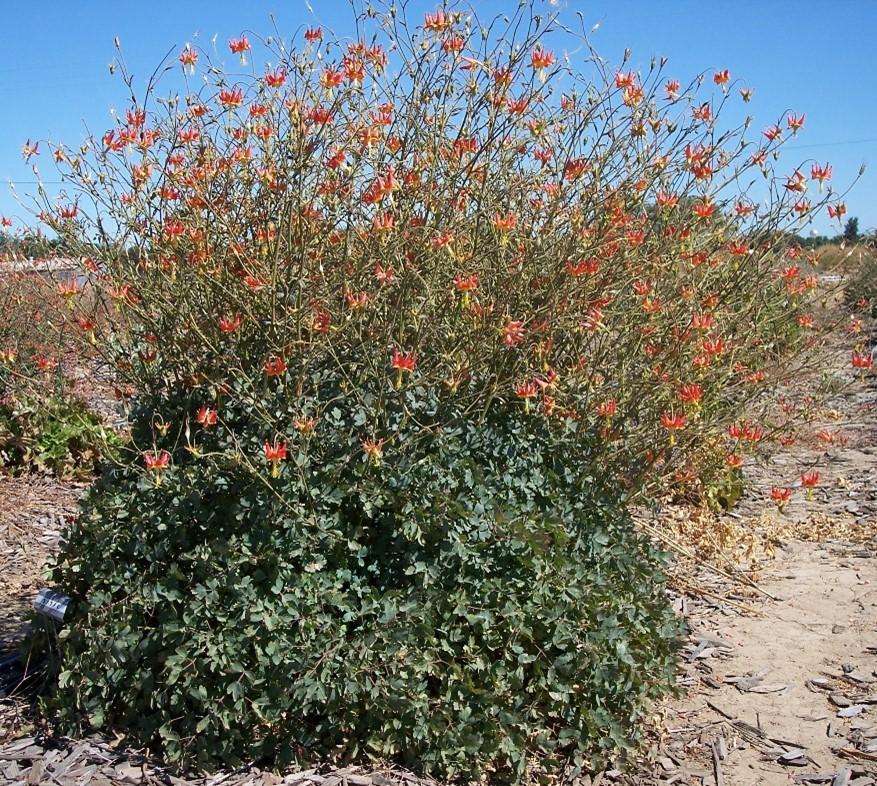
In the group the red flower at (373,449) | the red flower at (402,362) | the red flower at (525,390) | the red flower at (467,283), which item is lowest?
the red flower at (373,449)

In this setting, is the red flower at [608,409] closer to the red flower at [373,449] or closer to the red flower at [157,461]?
the red flower at [373,449]

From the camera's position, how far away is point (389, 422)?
302 centimetres

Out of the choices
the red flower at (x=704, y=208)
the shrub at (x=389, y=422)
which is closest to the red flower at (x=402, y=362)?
the shrub at (x=389, y=422)

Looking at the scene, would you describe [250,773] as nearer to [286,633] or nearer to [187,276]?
[286,633]

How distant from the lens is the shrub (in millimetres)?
2814

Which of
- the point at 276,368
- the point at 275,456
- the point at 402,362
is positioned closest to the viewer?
Answer: the point at 275,456

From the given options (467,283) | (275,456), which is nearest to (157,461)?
(275,456)

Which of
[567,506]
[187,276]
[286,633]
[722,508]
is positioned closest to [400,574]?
[286,633]

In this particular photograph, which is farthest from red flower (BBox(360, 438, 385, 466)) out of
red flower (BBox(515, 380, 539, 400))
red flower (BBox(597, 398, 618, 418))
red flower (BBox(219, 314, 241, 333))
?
red flower (BBox(597, 398, 618, 418))

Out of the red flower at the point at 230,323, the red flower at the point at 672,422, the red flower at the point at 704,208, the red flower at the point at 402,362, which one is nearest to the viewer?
the red flower at the point at 402,362

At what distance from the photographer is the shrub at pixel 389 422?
9.23ft

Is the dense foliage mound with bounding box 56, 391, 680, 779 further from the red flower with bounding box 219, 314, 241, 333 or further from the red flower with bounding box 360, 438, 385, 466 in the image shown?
the red flower with bounding box 219, 314, 241, 333

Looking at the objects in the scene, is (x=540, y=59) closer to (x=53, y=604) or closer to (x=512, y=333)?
(x=512, y=333)

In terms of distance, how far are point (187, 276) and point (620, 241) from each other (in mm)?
1476
